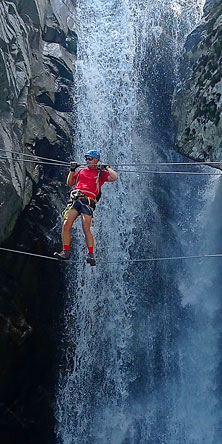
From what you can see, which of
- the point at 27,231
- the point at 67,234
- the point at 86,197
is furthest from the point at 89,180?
the point at 27,231

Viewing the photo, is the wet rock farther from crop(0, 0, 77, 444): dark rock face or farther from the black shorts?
the black shorts

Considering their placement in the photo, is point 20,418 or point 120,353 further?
point 120,353

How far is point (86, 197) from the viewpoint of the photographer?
7.39 m

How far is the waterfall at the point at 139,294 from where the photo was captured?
10.9m

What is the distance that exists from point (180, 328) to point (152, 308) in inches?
32.7

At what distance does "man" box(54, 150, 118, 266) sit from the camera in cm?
723

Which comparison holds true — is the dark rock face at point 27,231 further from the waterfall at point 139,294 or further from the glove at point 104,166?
the glove at point 104,166

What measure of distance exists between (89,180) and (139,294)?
4.93m

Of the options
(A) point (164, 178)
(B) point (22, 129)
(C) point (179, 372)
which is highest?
(A) point (164, 178)

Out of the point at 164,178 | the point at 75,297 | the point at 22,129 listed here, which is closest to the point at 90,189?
the point at 22,129

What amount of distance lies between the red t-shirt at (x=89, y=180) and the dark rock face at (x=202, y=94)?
306 centimetres

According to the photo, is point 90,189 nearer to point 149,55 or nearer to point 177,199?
point 177,199

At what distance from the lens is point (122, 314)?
11.6 meters

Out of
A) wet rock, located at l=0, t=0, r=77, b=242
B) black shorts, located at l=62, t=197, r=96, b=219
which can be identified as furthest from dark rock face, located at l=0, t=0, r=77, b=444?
black shorts, located at l=62, t=197, r=96, b=219
